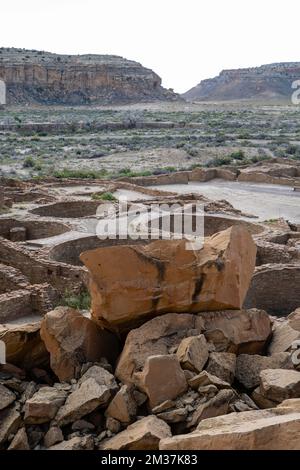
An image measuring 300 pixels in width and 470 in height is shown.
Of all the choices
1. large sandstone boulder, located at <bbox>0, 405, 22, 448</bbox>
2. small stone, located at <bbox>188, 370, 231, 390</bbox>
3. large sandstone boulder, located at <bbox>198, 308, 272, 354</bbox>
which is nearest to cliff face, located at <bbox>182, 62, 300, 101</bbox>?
large sandstone boulder, located at <bbox>198, 308, 272, 354</bbox>

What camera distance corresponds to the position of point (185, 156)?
1567 inches

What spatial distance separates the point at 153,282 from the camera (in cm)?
673

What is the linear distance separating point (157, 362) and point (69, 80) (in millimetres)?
101517

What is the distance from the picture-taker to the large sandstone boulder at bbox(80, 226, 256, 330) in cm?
668

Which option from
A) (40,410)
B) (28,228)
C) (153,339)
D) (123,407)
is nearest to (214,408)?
(123,407)

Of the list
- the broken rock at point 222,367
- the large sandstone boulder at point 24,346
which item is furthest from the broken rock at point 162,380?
the large sandstone boulder at point 24,346

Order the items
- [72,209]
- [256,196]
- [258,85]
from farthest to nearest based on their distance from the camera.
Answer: [258,85] → [256,196] → [72,209]

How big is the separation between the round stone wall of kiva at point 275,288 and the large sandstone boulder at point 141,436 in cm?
763

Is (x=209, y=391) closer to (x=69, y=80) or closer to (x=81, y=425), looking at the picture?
(x=81, y=425)

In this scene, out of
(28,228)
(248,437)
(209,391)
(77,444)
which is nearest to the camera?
(248,437)

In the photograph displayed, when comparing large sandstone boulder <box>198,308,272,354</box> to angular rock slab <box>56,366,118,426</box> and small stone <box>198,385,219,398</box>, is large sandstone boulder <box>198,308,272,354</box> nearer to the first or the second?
small stone <box>198,385,219,398</box>

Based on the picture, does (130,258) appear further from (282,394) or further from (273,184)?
(273,184)

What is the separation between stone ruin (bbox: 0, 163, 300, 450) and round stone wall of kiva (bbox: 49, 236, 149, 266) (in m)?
8.53

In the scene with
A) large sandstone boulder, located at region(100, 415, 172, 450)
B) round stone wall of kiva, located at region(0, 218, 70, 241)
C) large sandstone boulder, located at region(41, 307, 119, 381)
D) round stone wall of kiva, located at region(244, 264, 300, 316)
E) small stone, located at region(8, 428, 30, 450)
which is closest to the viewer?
large sandstone boulder, located at region(100, 415, 172, 450)
